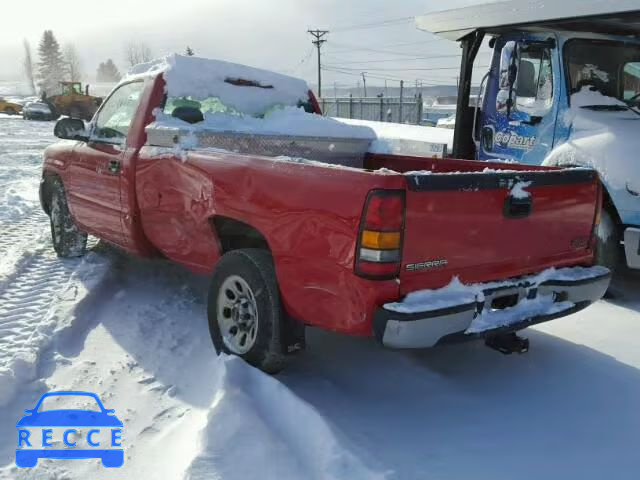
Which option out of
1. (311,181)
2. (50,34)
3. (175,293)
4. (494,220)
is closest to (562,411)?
(494,220)

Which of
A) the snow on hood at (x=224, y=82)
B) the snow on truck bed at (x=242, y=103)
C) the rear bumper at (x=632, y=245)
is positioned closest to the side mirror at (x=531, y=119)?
the snow on truck bed at (x=242, y=103)

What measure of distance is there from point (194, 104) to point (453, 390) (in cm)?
308

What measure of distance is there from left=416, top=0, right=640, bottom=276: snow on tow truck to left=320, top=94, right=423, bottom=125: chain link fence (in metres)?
17.1

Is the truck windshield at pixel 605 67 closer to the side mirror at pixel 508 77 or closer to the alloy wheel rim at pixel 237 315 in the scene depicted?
the side mirror at pixel 508 77

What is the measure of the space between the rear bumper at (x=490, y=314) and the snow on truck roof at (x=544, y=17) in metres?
2.69

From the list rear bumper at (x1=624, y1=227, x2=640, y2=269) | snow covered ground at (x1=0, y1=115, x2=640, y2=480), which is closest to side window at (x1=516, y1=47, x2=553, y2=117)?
rear bumper at (x1=624, y1=227, x2=640, y2=269)

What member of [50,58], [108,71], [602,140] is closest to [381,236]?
[602,140]

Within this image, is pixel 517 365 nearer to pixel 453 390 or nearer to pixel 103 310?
pixel 453 390

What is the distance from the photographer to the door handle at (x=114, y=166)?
473cm

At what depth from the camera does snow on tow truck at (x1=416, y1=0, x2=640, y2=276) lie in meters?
5.04

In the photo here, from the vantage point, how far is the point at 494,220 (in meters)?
3.09

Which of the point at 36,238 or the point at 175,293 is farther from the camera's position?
the point at 36,238

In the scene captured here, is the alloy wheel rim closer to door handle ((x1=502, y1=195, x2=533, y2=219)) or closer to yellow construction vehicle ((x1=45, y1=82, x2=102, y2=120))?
door handle ((x1=502, y1=195, x2=533, y2=219))

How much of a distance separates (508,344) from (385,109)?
21.8 m
